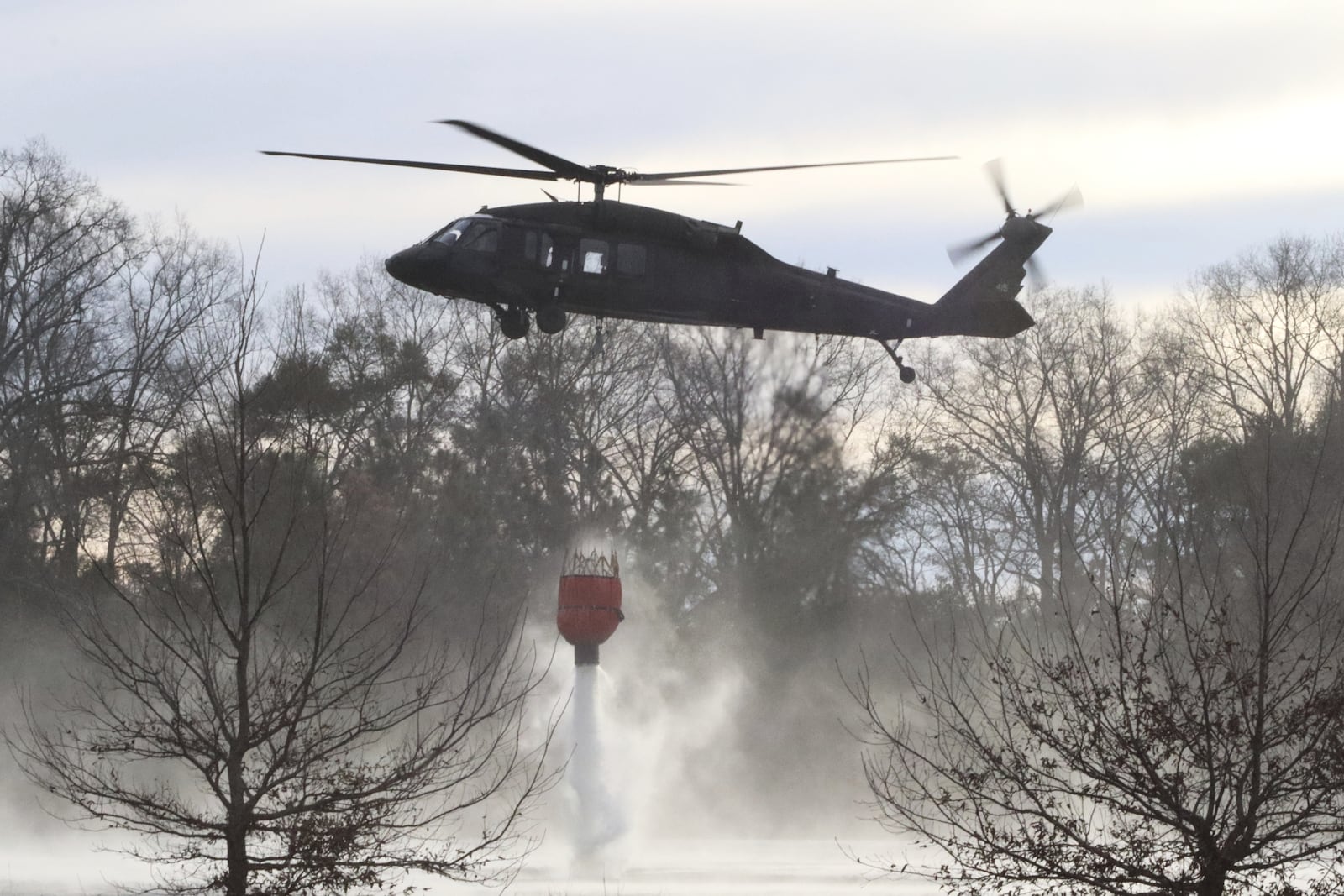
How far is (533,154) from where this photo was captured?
1000 inches

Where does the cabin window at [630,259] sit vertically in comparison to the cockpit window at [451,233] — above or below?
below

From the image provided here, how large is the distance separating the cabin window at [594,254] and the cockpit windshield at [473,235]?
1473 mm

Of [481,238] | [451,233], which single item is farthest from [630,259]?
[451,233]

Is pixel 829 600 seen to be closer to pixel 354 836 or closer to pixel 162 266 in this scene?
pixel 162 266

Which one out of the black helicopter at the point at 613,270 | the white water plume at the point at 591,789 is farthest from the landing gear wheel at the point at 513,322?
the white water plume at the point at 591,789

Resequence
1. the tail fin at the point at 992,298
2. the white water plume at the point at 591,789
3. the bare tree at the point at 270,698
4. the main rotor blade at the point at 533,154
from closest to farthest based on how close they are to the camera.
Result: the bare tree at the point at 270,698 < the main rotor blade at the point at 533,154 < the tail fin at the point at 992,298 < the white water plume at the point at 591,789

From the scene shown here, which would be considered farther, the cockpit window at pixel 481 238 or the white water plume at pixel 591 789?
the white water plume at pixel 591 789

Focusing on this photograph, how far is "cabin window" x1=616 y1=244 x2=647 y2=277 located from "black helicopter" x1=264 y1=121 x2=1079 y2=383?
0.05 ft

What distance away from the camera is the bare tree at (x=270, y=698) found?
48.9 feet

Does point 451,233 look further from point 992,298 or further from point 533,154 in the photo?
point 992,298

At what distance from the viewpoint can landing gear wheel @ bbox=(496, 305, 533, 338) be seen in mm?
27141

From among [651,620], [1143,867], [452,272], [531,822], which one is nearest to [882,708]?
[651,620]

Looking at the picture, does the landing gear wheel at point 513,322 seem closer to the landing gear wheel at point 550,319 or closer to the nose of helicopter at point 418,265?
the landing gear wheel at point 550,319

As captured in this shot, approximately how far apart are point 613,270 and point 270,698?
39.7ft
